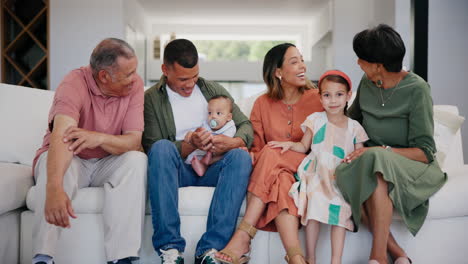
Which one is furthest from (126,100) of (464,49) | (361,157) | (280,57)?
(464,49)

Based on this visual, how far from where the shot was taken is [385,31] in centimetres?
218

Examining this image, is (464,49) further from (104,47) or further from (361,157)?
(104,47)

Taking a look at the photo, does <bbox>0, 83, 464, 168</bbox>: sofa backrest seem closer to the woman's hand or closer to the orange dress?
the orange dress

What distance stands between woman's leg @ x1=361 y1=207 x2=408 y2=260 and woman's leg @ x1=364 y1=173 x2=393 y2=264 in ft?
0.29

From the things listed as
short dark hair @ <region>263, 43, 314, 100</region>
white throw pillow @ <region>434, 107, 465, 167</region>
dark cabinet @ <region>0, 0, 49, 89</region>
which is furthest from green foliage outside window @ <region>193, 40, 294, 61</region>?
white throw pillow @ <region>434, 107, 465, 167</region>

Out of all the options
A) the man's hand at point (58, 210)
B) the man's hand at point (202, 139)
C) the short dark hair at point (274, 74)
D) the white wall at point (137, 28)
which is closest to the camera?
the man's hand at point (58, 210)

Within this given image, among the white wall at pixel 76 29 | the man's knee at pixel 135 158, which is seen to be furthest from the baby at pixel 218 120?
the white wall at pixel 76 29

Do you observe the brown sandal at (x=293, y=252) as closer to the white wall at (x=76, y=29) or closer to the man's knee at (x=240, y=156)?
the man's knee at (x=240, y=156)

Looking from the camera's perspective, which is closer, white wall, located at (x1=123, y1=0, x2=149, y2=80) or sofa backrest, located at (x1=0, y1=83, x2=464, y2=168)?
sofa backrest, located at (x1=0, y1=83, x2=464, y2=168)

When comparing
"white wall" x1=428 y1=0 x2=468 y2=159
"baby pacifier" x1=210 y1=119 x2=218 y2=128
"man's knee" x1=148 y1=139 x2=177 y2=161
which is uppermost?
"white wall" x1=428 y1=0 x2=468 y2=159

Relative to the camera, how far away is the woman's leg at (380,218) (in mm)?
1964

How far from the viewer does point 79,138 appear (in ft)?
6.39

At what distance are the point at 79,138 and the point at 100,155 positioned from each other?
0.31 metres

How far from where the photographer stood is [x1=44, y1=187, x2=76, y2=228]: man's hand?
5.77 ft
